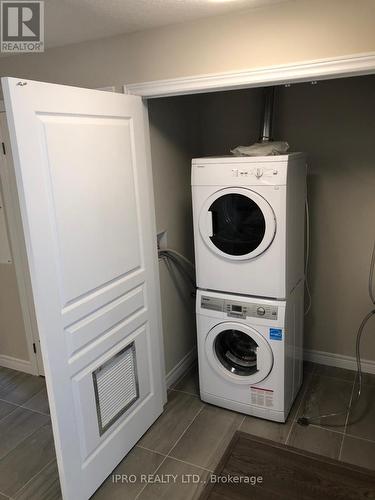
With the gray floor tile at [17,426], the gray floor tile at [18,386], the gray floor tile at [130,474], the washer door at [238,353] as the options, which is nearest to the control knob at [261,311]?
the washer door at [238,353]

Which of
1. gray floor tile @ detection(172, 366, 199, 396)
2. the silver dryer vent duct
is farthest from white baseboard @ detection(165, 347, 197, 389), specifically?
the silver dryer vent duct

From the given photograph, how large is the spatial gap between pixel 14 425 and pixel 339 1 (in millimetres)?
2936

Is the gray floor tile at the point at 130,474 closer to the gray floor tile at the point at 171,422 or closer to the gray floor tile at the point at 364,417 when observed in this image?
the gray floor tile at the point at 171,422

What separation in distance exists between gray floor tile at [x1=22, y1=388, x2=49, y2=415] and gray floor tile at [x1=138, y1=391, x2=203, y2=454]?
777 mm

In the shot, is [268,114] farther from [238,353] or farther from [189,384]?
[189,384]

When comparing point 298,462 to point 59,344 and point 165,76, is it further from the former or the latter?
point 165,76

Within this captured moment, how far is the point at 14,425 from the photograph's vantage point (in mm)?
2557

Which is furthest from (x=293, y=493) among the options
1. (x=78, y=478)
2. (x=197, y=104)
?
(x=197, y=104)

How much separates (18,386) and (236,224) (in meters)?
2.05

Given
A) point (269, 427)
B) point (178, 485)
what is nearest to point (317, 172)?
point (269, 427)

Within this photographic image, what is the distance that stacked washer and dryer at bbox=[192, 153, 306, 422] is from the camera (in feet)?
7.06

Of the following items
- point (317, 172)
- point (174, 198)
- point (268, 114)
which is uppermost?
point (268, 114)

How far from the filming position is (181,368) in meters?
3.02

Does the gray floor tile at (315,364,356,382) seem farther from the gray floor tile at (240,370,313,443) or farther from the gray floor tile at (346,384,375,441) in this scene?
the gray floor tile at (240,370,313,443)
